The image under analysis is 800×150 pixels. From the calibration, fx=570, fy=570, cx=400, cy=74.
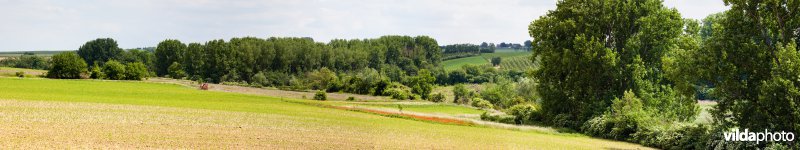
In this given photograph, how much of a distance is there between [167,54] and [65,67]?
85812mm

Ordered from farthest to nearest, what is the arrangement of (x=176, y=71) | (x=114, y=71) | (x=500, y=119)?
(x=176, y=71), (x=114, y=71), (x=500, y=119)

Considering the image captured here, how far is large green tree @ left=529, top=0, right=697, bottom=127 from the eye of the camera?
152 ft

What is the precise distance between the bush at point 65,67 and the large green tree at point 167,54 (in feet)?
259

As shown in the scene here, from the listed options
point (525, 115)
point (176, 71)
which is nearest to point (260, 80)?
point (176, 71)

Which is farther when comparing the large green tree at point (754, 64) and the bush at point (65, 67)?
the bush at point (65, 67)

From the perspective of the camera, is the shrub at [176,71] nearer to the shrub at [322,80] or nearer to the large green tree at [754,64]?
the shrub at [322,80]

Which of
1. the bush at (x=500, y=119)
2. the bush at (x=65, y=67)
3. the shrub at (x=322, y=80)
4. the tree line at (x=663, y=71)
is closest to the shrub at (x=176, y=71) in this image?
the shrub at (x=322, y=80)

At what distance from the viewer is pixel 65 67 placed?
9994cm

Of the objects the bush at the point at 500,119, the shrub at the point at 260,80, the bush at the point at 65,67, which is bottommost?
the bush at the point at 500,119

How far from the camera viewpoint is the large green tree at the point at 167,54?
182m

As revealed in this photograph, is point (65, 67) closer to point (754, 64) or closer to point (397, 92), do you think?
point (397, 92)

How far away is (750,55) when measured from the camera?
28234 mm

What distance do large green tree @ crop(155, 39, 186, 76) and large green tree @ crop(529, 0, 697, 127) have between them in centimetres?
15407

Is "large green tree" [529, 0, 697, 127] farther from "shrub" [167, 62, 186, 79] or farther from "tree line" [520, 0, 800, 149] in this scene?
"shrub" [167, 62, 186, 79]
